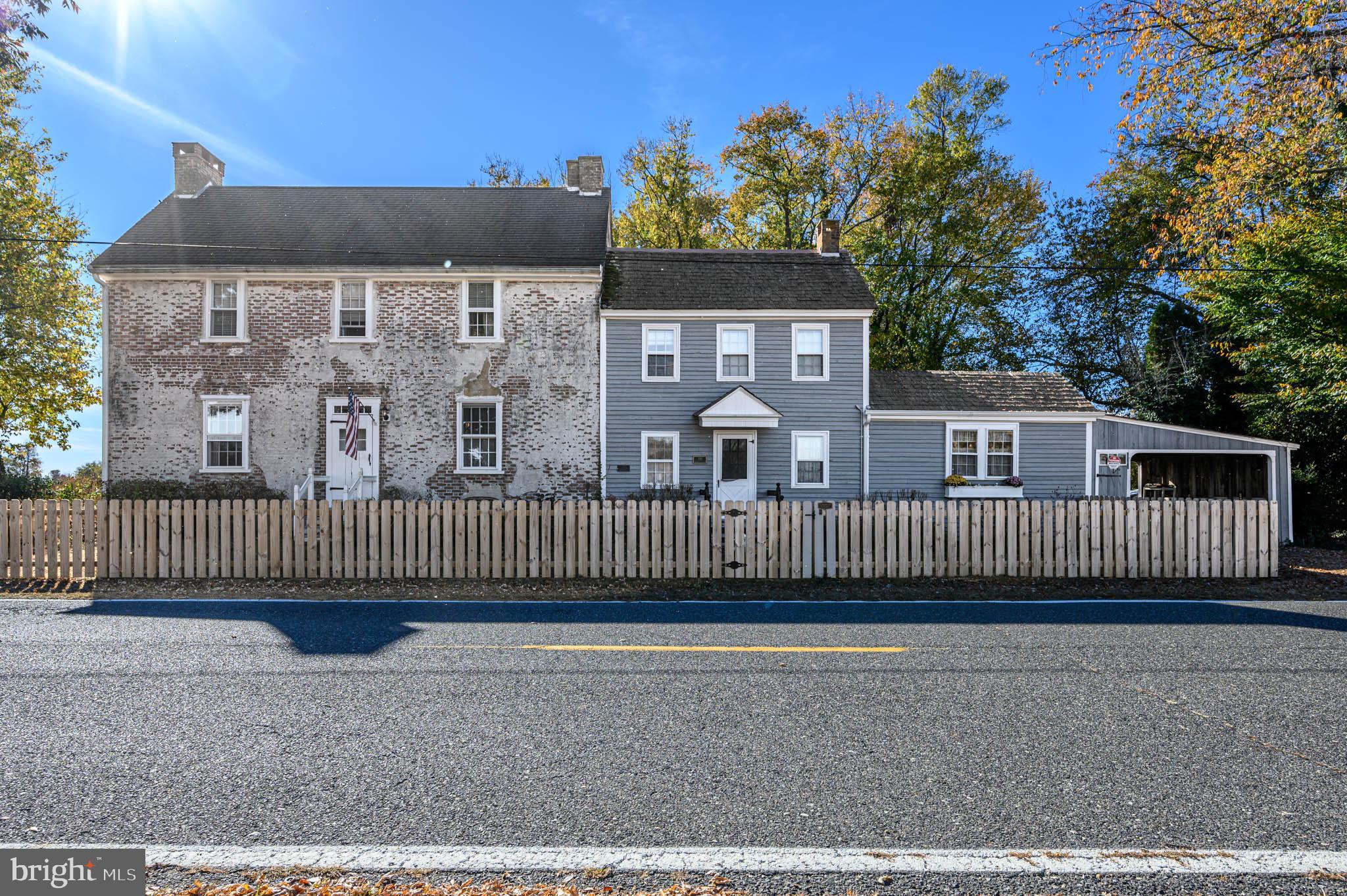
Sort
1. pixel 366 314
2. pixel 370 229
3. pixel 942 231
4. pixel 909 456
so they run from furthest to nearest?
pixel 942 231
pixel 370 229
pixel 909 456
pixel 366 314

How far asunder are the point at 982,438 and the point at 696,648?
1633 centimetres

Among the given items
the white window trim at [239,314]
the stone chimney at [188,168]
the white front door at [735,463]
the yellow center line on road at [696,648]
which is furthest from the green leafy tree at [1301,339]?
the stone chimney at [188,168]

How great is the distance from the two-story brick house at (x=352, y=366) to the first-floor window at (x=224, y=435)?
0.03 m

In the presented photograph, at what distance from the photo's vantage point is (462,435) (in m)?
20.2

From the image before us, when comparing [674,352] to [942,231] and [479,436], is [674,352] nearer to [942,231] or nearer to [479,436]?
[479,436]

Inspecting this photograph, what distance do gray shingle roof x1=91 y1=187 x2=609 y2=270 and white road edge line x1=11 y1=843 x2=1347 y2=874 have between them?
1823cm

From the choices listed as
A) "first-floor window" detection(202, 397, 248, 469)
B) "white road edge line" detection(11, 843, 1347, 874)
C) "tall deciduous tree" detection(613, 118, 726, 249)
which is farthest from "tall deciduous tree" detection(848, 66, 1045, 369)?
"white road edge line" detection(11, 843, 1347, 874)

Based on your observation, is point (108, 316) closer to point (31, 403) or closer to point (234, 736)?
point (31, 403)

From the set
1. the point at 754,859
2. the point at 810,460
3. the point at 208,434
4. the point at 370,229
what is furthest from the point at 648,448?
the point at 754,859

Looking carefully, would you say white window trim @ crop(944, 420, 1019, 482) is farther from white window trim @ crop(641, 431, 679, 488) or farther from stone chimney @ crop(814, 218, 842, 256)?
white window trim @ crop(641, 431, 679, 488)

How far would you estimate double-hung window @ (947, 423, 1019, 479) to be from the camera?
2105cm

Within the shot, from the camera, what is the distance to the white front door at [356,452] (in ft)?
64.6

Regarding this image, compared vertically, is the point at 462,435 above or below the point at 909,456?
above

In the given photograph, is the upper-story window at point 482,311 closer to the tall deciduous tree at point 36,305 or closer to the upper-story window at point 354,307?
the upper-story window at point 354,307
